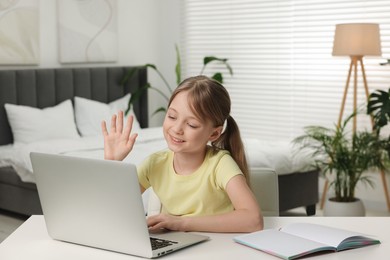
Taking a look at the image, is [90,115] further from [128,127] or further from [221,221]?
[221,221]

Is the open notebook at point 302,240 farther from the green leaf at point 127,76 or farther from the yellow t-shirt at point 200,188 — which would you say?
the green leaf at point 127,76

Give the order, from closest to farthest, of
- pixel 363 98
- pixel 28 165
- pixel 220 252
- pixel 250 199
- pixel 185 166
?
pixel 220 252, pixel 250 199, pixel 185 166, pixel 28 165, pixel 363 98

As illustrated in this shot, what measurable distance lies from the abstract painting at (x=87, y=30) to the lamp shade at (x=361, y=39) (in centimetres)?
213

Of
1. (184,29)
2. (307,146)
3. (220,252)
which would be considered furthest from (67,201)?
(184,29)

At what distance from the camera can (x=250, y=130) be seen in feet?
20.2

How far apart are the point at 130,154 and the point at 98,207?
2870 millimetres

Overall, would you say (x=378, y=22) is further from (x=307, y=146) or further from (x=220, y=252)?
(x=220, y=252)

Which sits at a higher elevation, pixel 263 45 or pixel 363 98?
pixel 263 45

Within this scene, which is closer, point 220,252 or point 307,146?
point 220,252

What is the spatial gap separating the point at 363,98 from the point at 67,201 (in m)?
3.97

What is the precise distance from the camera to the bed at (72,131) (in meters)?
4.73

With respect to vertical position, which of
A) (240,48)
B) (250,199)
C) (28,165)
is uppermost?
(240,48)

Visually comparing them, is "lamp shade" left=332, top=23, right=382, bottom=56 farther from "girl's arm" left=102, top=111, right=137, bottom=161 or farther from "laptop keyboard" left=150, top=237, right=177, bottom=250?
"laptop keyboard" left=150, top=237, right=177, bottom=250

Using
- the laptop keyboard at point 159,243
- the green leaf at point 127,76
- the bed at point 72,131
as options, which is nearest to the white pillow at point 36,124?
the bed at point 72,131
